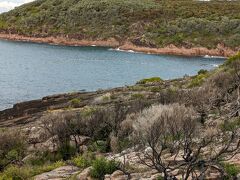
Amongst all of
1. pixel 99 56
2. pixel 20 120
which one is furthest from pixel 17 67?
pixel 20 120

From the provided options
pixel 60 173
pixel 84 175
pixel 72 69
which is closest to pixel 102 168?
pixel 84 175

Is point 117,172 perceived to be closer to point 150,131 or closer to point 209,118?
point 150,131

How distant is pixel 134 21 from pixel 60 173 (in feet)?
364

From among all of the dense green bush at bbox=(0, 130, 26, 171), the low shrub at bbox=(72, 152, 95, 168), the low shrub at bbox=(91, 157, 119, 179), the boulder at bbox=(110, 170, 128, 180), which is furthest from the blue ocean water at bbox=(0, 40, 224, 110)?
the boulder at bbox=(110, 170, 128, 180)

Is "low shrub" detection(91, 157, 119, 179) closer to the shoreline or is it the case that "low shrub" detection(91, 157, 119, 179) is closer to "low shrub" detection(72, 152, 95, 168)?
"low shrub" detection(72, 152, 95, 168)

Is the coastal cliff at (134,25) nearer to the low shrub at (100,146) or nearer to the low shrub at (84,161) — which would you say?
the low shrub at (100,146)

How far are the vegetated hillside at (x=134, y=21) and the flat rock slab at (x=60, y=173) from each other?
92905mm

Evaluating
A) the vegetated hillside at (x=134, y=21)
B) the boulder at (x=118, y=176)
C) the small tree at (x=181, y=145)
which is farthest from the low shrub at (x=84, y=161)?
the vegetated hillside at (x=134, y=21)

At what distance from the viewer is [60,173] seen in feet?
51.2

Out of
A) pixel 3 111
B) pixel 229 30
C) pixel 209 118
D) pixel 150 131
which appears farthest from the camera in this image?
pixel 229 30

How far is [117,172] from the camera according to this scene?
1391cm

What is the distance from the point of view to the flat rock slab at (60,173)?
15.2m

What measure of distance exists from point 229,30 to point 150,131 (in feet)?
336

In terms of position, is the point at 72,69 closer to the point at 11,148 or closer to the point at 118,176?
the point at 11,148
